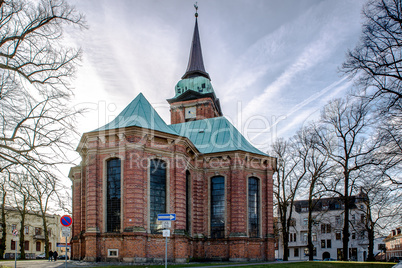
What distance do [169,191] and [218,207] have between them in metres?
6.69

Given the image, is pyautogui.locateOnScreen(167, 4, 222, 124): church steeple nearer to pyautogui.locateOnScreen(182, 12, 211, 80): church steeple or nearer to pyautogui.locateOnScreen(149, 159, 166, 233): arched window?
pyautogui.locateOnScreen(182, 12, 211, 80): church steeple

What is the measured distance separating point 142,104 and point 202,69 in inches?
937

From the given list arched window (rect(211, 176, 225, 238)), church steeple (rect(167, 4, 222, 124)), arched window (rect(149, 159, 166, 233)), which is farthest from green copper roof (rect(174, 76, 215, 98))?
arched window (rect(149, 159, 166, 233))

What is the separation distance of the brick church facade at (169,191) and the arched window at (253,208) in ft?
0.28

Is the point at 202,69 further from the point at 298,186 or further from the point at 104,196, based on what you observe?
the point at 104,196

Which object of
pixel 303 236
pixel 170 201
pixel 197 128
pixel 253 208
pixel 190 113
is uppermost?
pixel 190 113

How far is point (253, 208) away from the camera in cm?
3247

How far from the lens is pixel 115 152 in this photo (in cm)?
2597

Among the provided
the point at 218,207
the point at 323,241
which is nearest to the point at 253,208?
the point at 218,207

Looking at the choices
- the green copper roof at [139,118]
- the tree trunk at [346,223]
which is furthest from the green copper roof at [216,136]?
the tree trunk at [346,223]

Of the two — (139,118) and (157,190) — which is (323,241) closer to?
(157,190)

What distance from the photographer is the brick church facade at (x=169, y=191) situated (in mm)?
24844

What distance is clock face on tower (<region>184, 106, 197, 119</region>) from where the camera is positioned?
47734 mm

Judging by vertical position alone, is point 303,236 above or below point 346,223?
below
